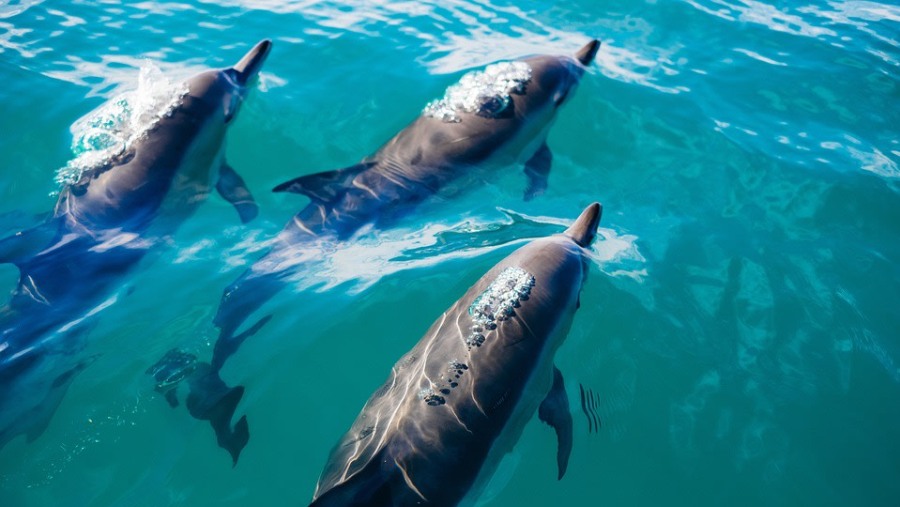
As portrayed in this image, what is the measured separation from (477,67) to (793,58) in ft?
14.8

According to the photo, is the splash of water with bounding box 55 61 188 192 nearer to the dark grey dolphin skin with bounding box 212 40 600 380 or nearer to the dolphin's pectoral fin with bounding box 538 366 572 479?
the dark grey dolphin skin with bounding box 212 40 600 380

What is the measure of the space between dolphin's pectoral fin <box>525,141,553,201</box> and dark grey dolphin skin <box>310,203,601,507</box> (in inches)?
75.3

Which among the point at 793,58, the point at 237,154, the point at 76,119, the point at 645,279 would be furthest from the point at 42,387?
the point at 793,58

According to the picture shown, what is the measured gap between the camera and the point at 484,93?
6.63 meters

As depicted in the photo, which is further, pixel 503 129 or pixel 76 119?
Answer: pixel 76 119

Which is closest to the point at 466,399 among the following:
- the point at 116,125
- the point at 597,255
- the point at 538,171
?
the point at 597,255

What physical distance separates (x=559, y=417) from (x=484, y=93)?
11.5 ft

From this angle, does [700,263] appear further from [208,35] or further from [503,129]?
[208,35]

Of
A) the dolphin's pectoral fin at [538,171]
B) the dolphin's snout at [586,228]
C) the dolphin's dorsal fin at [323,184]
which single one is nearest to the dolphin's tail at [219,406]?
the dolphin's dorsal fin at [323,184]

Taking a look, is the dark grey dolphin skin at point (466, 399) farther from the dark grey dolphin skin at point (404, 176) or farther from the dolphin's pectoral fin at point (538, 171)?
the dolphin's pectoral fin at point (538, 171)

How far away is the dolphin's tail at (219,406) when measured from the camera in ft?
14.3

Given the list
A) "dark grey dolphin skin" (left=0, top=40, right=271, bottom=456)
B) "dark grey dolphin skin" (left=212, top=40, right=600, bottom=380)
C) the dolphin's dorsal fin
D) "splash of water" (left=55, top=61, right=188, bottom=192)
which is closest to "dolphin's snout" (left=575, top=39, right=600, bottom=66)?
"dark grey dolphin skin" (left=212, top=40, right=600, bottom=380)

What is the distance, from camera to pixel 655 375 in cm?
508

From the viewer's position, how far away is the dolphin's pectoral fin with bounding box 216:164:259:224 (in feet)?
20.7
